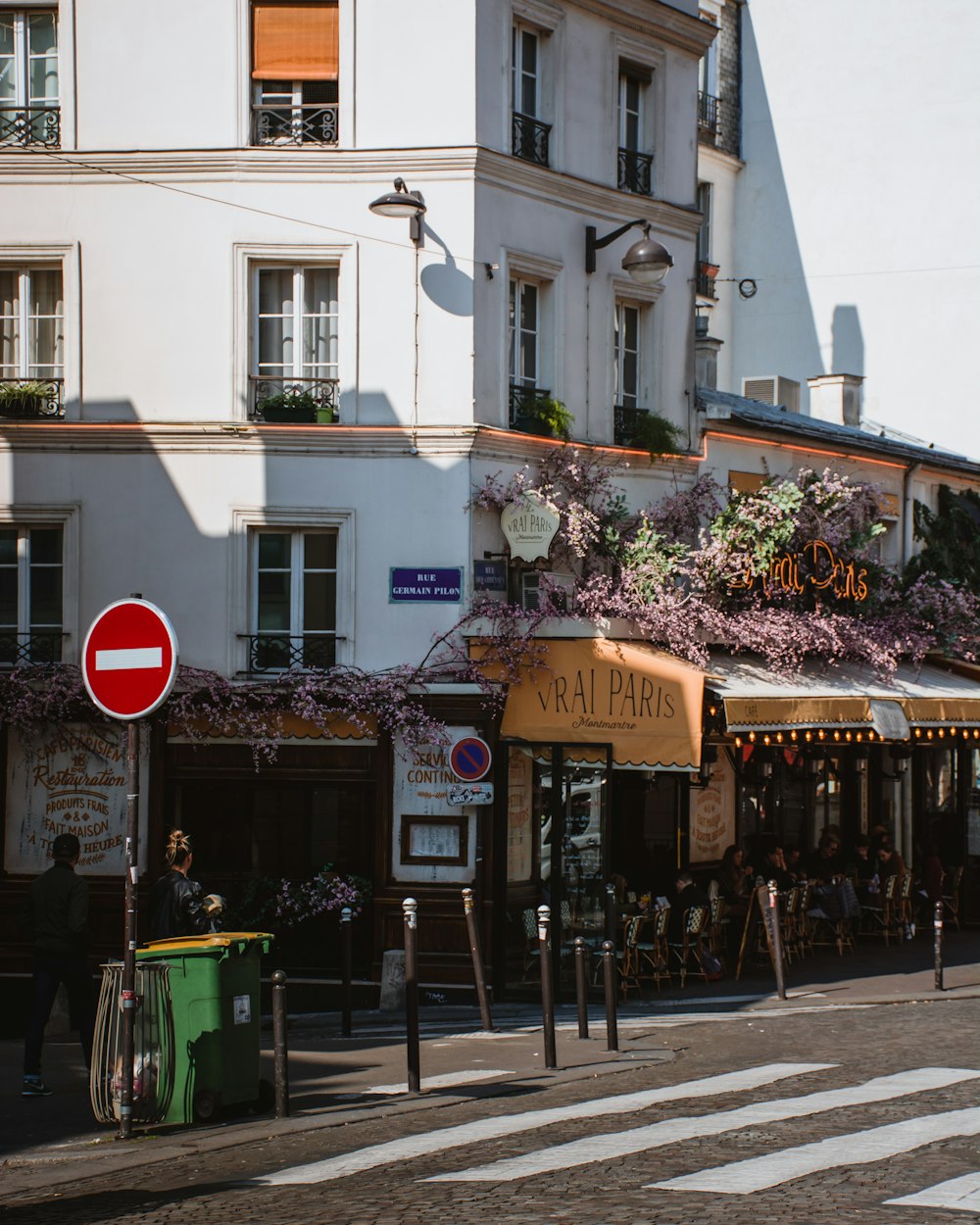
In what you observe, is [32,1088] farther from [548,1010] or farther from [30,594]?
[30,594]

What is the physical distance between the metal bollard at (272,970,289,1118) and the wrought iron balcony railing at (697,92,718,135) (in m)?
25.2

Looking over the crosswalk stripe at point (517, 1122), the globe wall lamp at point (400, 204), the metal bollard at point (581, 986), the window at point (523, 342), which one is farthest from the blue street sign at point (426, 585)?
the crosswalk stripe at point (517, 1122)

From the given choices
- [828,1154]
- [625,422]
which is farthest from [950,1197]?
[625,422]

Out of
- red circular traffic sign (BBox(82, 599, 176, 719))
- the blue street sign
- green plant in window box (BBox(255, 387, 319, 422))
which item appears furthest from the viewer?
green plant in window box (BBox(255, 387, 319, 422))

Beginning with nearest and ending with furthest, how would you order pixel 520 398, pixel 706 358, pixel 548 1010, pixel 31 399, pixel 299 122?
1. pixel 548 1010
2. pixel 299 122
3. pixel 31 399
4. pixel 520 398
5. pixel 706 358

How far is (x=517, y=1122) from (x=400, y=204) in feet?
31.5

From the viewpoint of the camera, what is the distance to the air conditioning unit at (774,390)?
29250 millimetres

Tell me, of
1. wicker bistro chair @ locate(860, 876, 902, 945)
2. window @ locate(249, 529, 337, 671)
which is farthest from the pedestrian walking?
wicker bistro chair @ locate(860, 876, 902, 945)

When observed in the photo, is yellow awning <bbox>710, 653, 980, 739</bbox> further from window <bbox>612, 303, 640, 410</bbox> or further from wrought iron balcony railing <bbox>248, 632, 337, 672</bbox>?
wrought iron balcony railing <bbox>248, 632, 337, 672</bbox>

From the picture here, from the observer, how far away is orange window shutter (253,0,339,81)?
17.7 meters

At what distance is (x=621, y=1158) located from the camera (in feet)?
30.0

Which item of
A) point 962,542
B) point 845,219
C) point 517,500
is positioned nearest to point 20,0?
point 517,500

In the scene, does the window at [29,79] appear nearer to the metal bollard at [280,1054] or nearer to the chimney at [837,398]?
the metal bollard at [280,1054]

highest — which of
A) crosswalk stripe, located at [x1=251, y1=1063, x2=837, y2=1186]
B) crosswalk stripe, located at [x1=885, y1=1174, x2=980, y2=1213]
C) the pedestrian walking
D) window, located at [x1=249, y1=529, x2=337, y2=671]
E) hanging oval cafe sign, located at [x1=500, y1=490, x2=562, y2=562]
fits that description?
hanging oval cafe sign, located at [x1=500, y1=490, x2=562, y2=562]
